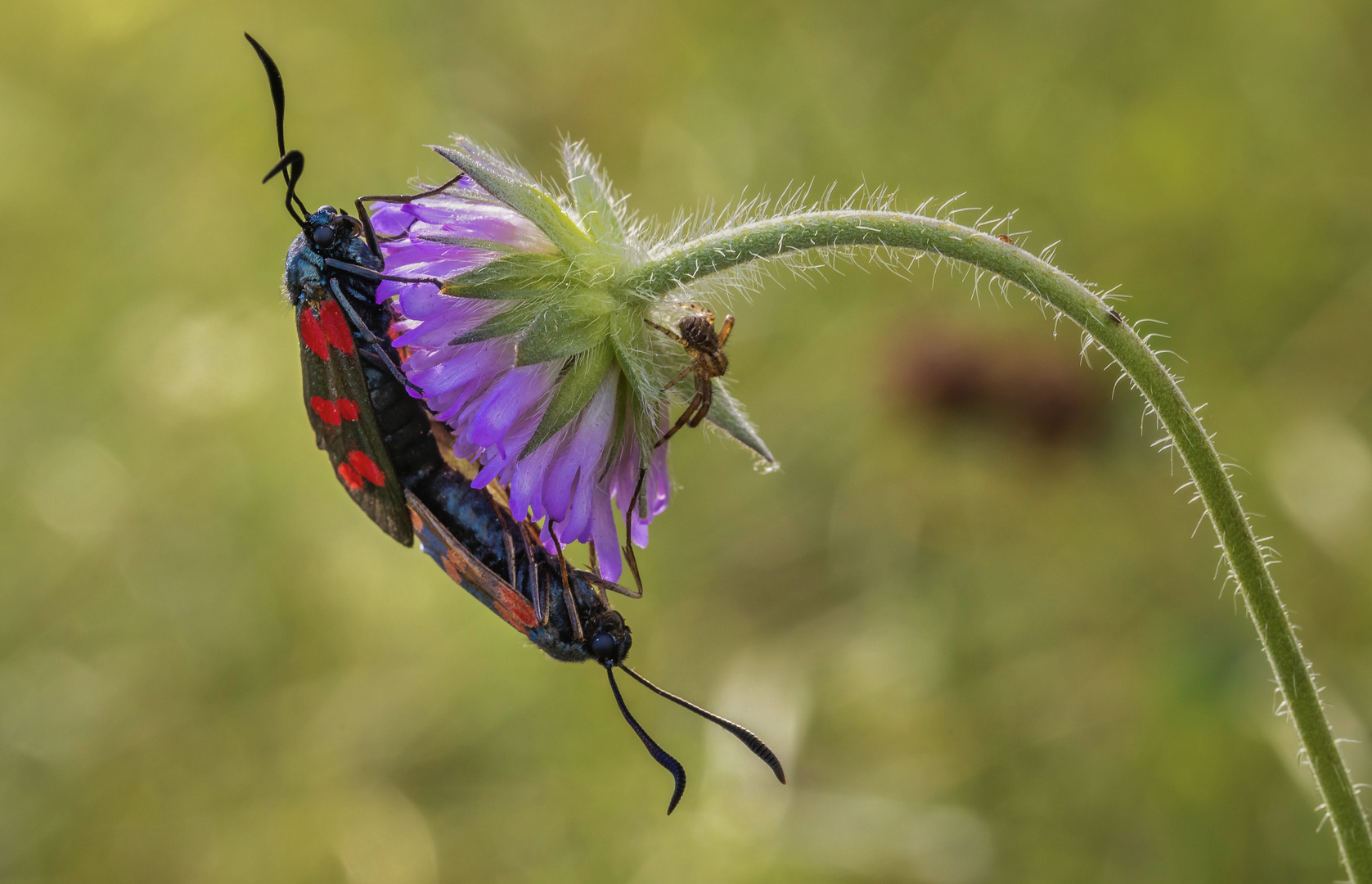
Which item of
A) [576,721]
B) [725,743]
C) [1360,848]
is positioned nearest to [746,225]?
[1360,848]

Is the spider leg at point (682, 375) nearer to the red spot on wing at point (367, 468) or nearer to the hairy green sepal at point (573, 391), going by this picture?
the hairy green sepal at point (573, 391)

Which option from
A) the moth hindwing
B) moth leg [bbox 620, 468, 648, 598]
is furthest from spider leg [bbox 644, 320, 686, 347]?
the moth hindwing

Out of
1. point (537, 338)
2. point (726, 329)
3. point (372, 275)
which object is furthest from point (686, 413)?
point (372, 275)

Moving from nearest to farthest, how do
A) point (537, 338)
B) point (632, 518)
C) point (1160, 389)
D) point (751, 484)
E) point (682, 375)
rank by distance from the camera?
point (1160, 389) < point (537, 338) < point (682, 375) < point (632, 518) < point (751, 484)

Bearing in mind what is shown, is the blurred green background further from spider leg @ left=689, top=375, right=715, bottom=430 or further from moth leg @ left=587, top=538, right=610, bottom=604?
spider leg @ left=689, top=375, right=715, bottom=430

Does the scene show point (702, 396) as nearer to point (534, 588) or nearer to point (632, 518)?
point (632, 518)

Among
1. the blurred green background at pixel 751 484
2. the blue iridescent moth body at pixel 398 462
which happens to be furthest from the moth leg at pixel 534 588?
→ the blurred green background at pixel 751 484

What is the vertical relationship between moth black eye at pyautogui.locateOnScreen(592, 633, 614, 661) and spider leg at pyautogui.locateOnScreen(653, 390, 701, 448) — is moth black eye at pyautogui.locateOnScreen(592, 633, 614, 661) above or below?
below
